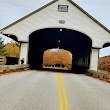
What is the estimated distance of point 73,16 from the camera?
32.7 metres

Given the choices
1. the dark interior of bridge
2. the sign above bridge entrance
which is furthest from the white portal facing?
the dark interior of bridge

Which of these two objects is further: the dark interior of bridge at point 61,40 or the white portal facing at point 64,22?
the dark interior of bridge at point 61,40

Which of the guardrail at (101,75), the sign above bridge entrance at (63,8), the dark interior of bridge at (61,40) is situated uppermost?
the sign above bridge entrance at (63,8)

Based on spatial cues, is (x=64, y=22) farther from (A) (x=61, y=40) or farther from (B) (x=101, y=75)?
(A) (x=61, y=40)

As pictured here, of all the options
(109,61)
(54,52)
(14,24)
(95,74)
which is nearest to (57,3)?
(14,24)

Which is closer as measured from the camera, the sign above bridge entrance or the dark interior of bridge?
the sign above bridge entrance

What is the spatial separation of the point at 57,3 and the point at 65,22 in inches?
96.7

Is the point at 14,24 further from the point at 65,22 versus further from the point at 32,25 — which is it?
the point at 65,22

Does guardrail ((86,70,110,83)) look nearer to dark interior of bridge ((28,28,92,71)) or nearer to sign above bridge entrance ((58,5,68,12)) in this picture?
dark interior of bridge ((28,28,92,71))

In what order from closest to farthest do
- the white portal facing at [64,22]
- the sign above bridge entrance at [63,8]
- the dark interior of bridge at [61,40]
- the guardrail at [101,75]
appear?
1. the guardrail at [101,75]
2. the white portal facing at [64,22]
3. the sign above bridge entrance at [63,8]
4. the dark interior of bridge at [61,40]

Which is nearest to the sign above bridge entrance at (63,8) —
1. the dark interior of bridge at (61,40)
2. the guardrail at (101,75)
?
the dark interior of bridge at (61,40)

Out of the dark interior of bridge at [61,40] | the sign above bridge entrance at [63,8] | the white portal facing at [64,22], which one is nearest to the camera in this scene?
the white portal facing at [64,22]

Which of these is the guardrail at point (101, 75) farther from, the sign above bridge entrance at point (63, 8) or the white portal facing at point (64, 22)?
the sign above bridge entrance at point (63, 8)

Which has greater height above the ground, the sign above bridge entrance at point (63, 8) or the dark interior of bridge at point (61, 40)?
the sign above bridge entrance at point (63, 8)
